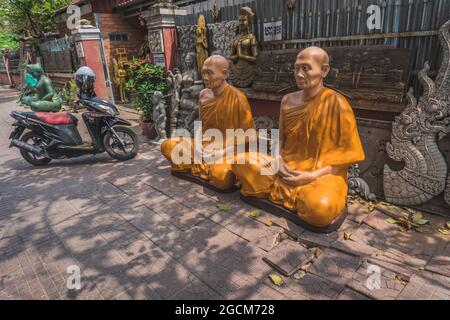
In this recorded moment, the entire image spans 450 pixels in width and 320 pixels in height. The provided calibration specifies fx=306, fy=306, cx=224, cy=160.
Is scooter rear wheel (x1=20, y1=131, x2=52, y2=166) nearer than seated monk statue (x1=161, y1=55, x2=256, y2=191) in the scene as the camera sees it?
No

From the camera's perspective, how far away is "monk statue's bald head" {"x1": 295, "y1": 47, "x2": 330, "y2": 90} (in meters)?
3.07

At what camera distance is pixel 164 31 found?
6.83m

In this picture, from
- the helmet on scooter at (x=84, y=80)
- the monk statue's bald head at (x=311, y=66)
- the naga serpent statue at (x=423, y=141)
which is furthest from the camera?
the helmet on scooter at (x=84, y=80)

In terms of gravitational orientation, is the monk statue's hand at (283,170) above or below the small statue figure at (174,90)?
below

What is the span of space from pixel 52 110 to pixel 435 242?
297 inches

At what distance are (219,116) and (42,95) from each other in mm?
5105

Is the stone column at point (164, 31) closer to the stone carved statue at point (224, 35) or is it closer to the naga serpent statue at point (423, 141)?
the stone carved statue at point (224, 35)

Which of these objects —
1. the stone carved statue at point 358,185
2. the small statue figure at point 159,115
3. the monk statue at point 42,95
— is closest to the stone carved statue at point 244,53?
the small statue figure at point 159,115

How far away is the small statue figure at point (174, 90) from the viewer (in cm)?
682

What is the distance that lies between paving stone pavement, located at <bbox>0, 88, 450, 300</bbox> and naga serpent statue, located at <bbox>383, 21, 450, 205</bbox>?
0.38 meters

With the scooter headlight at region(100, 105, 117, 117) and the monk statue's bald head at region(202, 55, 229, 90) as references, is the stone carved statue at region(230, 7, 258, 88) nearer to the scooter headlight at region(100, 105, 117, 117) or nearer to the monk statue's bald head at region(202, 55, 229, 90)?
the monk statue's bald head at region(202, 55, 229, 90)

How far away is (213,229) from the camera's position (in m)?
3.51

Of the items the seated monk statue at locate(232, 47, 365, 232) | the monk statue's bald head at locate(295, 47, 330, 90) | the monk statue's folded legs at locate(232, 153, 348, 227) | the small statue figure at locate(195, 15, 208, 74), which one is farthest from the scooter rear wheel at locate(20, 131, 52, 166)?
the monk statue's bald head at locate(295, 47, 330, 90)

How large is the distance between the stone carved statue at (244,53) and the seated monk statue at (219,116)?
1319mm
